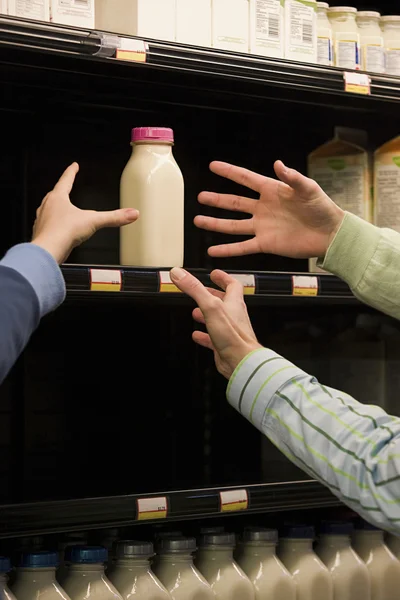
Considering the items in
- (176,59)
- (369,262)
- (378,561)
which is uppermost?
(176,59)

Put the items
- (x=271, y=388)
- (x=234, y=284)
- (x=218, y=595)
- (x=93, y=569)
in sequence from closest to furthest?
(x=271, y=388) < (x=234, y=284) < (x=93, y=569) < (x=218, y=595)

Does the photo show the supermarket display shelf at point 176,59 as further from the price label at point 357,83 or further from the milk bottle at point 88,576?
the milk bottle at point 88,576

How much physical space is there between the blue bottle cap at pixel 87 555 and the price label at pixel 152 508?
0.10 meters

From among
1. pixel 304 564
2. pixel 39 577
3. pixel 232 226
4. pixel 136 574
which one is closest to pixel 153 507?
pixel 136 574

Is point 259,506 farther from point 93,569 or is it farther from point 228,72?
point 228,72

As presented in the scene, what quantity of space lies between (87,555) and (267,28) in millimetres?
1150

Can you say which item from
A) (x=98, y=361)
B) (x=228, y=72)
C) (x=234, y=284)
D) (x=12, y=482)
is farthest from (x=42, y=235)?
(x=98, y=361)

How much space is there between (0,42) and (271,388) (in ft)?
2.55

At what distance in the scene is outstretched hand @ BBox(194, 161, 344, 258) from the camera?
5.59 ft

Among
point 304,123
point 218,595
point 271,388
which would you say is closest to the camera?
point 271,388

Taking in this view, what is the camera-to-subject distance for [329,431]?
51.8 inches

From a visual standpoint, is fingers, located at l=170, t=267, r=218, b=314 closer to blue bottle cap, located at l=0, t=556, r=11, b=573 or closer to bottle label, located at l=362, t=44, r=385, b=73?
blue bottle cap, located at l=0, t=556, r=11, b=573

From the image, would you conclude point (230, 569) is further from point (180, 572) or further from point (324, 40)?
point (324, 40)

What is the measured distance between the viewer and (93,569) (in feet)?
6.12
